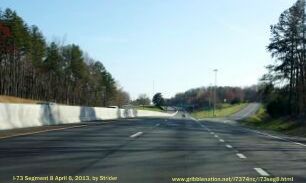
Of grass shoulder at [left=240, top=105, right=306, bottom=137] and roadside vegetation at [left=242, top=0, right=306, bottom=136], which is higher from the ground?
roadside vegetation at [left=242, top=0, right=306, bottom=136]

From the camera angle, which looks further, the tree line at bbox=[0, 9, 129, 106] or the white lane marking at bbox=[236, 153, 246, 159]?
the tree line at bbox=[0, 9, 129, 106]

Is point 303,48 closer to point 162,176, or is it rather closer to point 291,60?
point 291,60

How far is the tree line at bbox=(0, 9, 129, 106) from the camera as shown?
119 m

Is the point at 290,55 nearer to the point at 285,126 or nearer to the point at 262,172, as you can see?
the point at 285,126

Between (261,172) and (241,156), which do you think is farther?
(241,156)

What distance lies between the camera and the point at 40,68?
143000 millimetres

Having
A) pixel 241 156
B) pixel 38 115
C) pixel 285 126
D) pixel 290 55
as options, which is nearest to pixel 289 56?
pixel 290 55

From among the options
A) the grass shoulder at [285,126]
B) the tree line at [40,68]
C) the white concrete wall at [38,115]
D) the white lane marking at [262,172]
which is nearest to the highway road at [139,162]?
the white lane marking at [262,172]

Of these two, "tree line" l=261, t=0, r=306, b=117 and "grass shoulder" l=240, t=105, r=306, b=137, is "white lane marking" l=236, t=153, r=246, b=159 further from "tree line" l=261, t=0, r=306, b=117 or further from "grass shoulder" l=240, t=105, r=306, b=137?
"tree line" l=261, t=0, r=306, b=117

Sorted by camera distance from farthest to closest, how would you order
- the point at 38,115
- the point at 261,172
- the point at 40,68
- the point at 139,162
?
1. the point at 40,68
2. the point at 38,115
3. the point at 139,162
4. the point at 261,172

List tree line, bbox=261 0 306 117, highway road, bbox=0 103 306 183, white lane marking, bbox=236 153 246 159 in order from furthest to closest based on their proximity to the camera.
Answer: tree line, bbox=261 0 306 117
white lane marking, bbox=236 153 246 159
highway road, bbox=0 103 306 183

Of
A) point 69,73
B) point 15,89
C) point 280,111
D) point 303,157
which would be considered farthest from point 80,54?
point 303,157

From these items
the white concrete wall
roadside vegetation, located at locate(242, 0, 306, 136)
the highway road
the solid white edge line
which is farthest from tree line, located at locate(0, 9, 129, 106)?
the solid white edge line

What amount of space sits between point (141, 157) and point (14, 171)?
4.77 meters
